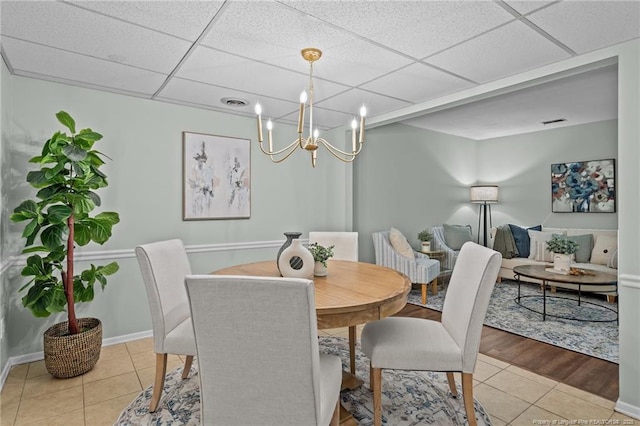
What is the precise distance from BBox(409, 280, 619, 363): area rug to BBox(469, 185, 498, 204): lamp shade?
1602 mm

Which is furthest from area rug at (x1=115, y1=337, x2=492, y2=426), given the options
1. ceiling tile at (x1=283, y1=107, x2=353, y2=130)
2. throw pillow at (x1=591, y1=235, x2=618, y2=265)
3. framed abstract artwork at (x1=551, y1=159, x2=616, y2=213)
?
framed abstract artwork at (x1=551, y1=159, x2=616, y2=213)

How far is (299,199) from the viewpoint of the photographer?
4254mm

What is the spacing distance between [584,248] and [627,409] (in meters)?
3.18

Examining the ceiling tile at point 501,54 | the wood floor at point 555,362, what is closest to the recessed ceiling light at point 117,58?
the ceiling tile at point 501,54

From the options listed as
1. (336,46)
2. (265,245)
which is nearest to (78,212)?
(265,245)

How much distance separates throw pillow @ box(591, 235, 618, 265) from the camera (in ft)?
14.6

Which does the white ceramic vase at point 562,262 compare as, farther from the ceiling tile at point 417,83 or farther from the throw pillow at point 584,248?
the ceiling tile at point 417,83

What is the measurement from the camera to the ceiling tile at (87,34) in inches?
71.0

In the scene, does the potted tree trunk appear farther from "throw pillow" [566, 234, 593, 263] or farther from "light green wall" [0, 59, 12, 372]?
"throw pillow" [566, 234, 593, 263]

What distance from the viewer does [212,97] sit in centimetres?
321

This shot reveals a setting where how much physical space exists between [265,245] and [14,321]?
2212 millimetres

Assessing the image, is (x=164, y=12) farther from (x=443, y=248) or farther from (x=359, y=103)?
(x=443, y=248)

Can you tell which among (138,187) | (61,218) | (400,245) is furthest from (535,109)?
(61,218)

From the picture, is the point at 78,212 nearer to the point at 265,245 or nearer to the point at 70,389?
the point at 70,389
